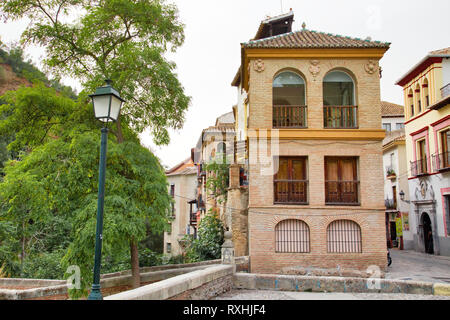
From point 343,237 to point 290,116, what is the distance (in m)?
5.24

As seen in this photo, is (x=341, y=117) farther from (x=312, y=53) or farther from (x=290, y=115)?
(x=312, y=53)

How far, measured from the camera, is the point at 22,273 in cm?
1795

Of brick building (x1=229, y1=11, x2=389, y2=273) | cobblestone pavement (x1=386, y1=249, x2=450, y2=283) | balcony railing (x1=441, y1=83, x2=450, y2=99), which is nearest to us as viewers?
cobblestone pavement (x1=386, y1=249, x2=450, y2=283)

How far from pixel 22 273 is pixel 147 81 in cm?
1214

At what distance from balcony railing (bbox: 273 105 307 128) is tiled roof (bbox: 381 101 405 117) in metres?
25.0

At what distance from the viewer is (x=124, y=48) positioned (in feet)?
39.2

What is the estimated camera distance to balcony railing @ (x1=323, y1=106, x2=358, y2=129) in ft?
50.7

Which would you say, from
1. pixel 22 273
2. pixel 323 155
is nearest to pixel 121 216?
pixel 323 155

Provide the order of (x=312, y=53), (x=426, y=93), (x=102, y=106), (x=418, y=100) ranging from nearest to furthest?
(x=102, y=106), (x=312, y=53), (x=426, y=93), (x=418, y=100)

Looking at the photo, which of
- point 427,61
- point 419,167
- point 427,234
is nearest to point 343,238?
point 419,167

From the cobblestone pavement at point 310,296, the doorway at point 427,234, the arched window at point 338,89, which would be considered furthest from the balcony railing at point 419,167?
the cobblestone pavement at point 310,296

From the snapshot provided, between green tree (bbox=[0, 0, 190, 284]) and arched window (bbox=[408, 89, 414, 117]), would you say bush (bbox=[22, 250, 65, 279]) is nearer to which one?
green tree (bbox=[0, 0, 190, 284])

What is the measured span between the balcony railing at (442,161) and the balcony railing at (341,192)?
29.2 feet

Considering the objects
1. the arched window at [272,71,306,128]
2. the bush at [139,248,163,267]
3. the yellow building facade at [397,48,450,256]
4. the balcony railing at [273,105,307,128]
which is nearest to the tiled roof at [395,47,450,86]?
the yellow building facade at [397,48,450,256]
